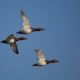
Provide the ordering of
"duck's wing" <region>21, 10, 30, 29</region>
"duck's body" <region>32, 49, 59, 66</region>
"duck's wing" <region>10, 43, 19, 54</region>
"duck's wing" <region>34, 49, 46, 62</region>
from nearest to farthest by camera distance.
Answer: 1. "duck's wing" <region>21, 10, 30, 29</region>
2. "duck's wing" <region>34, 49, 46, 62</region>
3. "duck's body" <region>32, 49, 59, 66</region>
4. "duck's wing" <region>10, 43, 19, 54</region>

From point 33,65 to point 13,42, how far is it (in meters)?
5.45

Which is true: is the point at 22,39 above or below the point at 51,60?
above

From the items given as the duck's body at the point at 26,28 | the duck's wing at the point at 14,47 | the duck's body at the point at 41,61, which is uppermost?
the duck's body at the point at 26,28

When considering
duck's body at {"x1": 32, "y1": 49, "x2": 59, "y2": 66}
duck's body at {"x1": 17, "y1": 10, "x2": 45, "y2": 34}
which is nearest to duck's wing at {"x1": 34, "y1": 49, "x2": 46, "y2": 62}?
duck's body at {"x1": 32, "y1": 49, "x2": 59, "y2": 66}

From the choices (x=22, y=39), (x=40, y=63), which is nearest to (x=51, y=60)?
(x=40, y=63)

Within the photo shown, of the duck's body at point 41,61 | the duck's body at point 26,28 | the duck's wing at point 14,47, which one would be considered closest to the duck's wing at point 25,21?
the duck's body at point 26,28

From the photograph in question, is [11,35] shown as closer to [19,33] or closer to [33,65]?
[19,33]

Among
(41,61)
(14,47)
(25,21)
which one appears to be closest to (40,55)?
(41,61)

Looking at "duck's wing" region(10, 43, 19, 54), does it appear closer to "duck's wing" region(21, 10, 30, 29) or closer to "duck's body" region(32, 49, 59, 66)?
"duck's body" region(32, 49, 59, 66)

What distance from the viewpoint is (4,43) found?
61.6 m

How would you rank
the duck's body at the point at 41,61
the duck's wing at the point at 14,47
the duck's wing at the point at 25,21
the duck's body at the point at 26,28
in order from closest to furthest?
the duck's wing at the point at 25,21 < the duck's body at the point at 26,28 < the duck's body at the point at 41,61 < the duck's wing at the point at 14,47

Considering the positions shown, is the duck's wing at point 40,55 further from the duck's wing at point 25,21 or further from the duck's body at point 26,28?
the duck's wing at point 25,21

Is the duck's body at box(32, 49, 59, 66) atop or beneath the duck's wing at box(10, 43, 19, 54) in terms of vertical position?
beneath

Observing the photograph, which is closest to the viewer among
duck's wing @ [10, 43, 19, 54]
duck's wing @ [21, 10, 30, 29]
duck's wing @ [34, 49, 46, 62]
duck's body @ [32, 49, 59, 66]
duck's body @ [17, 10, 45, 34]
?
duck's wing @ [21, 10, 30, 29]
